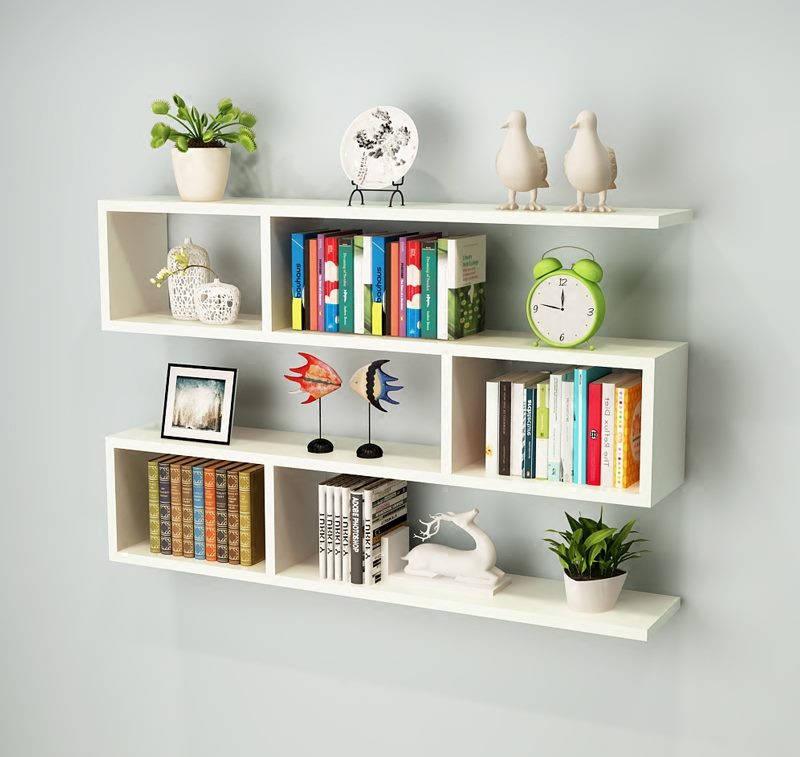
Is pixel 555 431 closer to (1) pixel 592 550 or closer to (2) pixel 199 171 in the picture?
(1) pixel 592 550

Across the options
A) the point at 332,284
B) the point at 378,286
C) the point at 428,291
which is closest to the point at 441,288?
the point at 428,291

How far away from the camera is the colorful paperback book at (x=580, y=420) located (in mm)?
2195

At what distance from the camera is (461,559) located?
242cm

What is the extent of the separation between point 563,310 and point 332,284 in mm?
495

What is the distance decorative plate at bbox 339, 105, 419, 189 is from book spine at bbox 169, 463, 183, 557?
764mm

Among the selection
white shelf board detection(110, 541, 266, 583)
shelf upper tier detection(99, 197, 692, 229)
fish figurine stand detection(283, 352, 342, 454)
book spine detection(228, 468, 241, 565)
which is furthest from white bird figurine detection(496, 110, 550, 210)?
white shelf board detection(110, 541, 266, 583)

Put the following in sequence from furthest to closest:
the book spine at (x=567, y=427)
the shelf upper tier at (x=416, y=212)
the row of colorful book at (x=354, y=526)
Result: the row of colorful book at (x=354, y=526), the book spine at (x=567, y=427), the shelf upper tier at (x=416, y=212)

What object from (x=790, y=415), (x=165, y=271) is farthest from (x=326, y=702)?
(x=790, y=415)

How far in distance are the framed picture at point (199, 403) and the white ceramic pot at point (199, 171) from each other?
1.25 feet

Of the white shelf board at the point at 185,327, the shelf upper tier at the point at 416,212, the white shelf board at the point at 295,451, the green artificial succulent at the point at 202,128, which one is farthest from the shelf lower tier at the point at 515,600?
the green artificial succulent at the point at 202,128

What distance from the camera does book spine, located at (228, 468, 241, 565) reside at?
257cm

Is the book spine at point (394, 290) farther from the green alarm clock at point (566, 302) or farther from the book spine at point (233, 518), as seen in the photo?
the book spine at point (233, 518)

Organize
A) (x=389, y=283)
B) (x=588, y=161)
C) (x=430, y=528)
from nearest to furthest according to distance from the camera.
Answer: (x=588, y=161) → (x=389, y=283) → (x=430, y=528)

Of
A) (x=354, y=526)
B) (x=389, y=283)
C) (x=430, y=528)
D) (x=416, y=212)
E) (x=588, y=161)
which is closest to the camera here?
(x=588, y=161)
